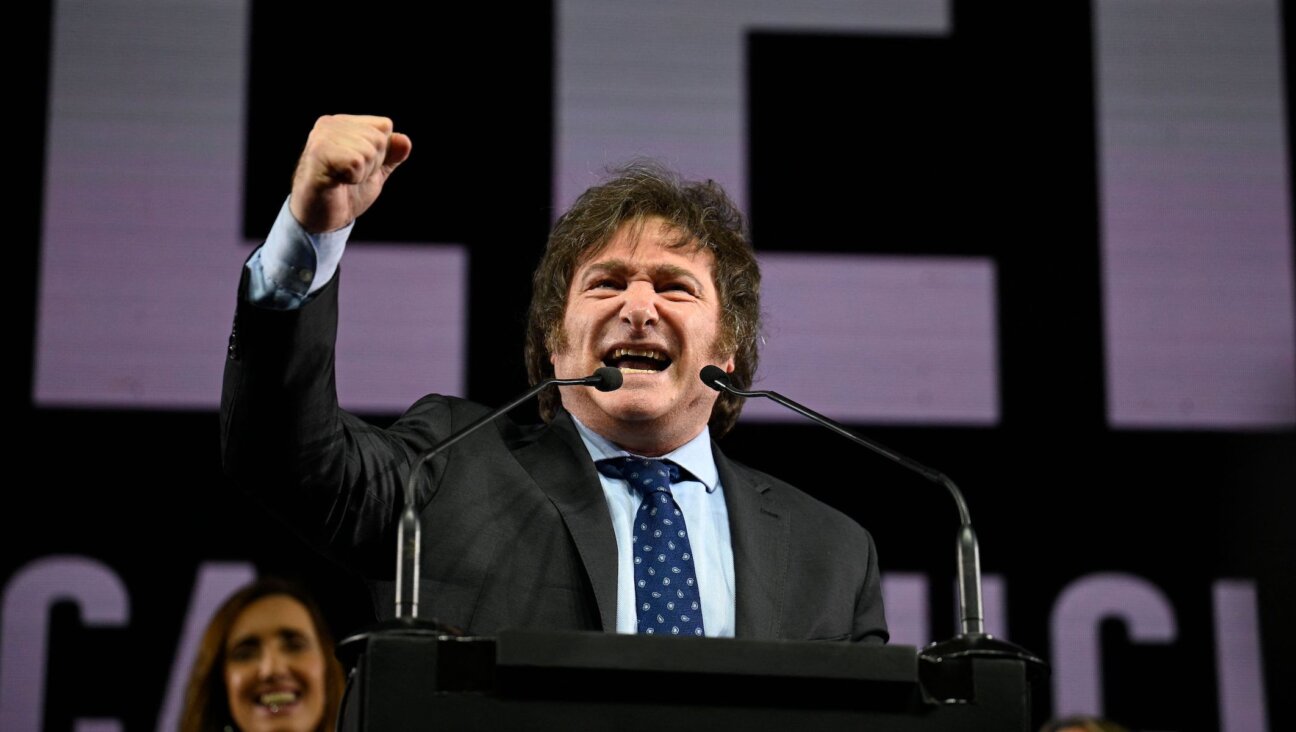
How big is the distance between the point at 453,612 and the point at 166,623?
1.81 meters

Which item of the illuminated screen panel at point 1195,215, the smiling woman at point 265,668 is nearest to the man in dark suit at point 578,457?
the smiling woman at point 265,668

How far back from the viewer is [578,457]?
2.07 meters

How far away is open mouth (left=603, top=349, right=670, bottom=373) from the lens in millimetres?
2152

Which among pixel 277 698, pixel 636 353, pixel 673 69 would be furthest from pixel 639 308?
pixel 673 69

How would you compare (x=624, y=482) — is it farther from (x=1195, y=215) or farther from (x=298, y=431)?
(x=1195, y=215)

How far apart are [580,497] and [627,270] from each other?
0.39 meters

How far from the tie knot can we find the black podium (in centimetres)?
67

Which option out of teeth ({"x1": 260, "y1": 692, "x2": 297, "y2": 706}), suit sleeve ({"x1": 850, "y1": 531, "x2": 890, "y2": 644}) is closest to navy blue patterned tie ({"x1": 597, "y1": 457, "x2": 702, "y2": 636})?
suit sleeve ({"x1": 850, "y1": 531, "x2": 890, "y2": 644})

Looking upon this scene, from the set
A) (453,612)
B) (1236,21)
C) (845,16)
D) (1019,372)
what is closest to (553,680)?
(453,612)

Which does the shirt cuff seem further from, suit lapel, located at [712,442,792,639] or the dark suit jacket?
suit lapel, located at [712,442,792,639]

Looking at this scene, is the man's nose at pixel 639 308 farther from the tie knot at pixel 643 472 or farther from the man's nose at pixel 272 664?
the man's nose at pixel 272 664

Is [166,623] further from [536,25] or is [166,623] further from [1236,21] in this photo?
[1236,21]

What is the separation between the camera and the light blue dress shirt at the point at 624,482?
1649 mm

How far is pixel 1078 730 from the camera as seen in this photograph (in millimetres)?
3512
